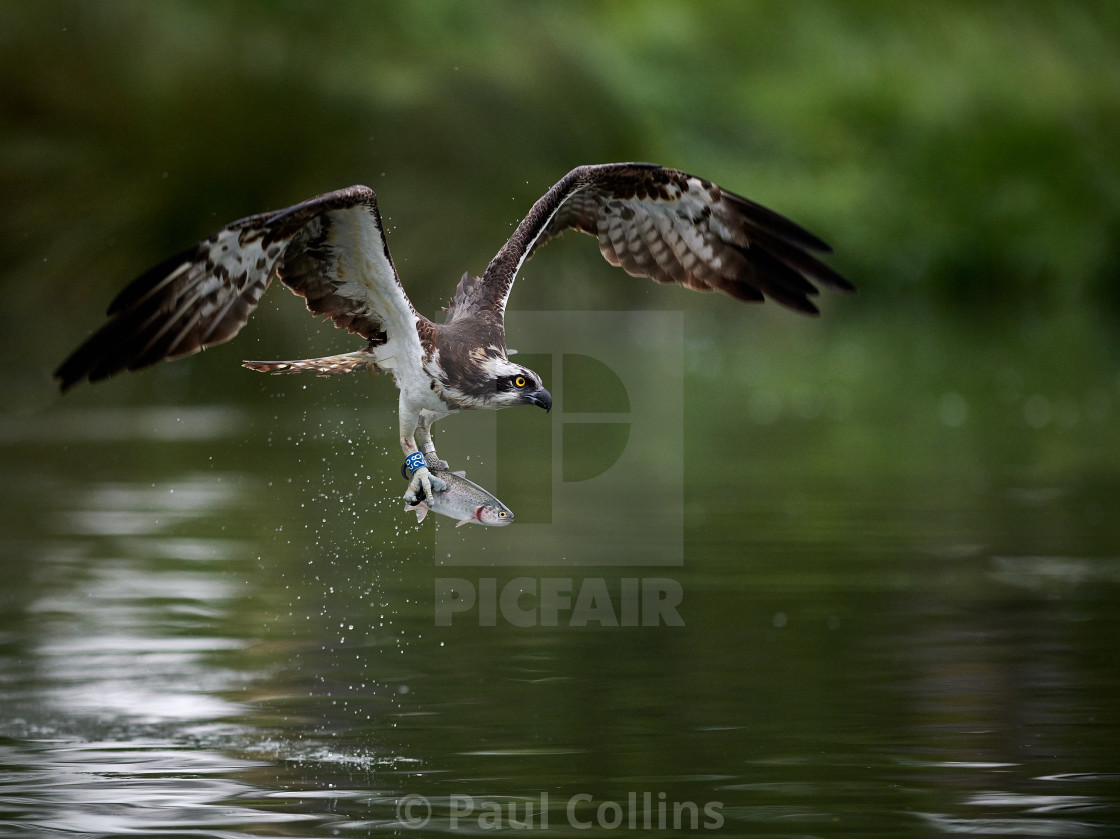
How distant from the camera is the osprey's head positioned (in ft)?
35.0

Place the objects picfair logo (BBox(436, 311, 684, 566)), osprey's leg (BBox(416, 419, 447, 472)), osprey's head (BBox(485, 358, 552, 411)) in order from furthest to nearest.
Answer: picfair logo (BBox(436, 311, 684, 566)) → osprey's head (BBox(485, 358, 552, 411)) → osprey's leg (BBox(416, 419, 447, 472))

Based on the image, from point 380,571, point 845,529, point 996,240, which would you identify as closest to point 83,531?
point 380,571

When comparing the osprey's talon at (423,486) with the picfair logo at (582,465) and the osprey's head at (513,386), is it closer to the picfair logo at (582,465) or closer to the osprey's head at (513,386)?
the osprey's head at (513,386)

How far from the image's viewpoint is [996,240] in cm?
8181

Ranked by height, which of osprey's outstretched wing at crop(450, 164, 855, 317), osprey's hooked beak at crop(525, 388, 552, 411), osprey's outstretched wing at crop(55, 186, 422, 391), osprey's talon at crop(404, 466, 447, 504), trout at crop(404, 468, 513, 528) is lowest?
trout at crop(404, 468, 513, 528)

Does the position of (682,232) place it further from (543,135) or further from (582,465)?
(543,135)

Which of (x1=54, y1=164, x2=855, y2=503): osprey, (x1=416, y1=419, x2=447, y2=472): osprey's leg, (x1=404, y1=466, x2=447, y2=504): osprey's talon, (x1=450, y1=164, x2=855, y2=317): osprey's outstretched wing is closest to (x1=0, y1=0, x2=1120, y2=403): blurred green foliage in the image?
(x1=450, y1=164, x2=855, y2=317): osprey's outstretched wing

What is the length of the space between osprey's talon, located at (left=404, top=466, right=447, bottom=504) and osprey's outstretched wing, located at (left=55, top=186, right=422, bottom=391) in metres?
0.98

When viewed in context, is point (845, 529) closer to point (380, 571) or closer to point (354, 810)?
point (380, 571)

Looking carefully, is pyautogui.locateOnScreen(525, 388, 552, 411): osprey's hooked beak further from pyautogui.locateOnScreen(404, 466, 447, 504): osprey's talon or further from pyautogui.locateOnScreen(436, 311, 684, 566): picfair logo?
pyautogui.locateOnScreen(436, 311, 684, 566): picfair logo

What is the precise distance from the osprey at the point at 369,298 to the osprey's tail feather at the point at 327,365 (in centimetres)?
1

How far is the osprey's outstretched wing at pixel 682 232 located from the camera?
1191cm

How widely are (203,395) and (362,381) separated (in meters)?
3.19

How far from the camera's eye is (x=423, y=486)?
33.8 ft
